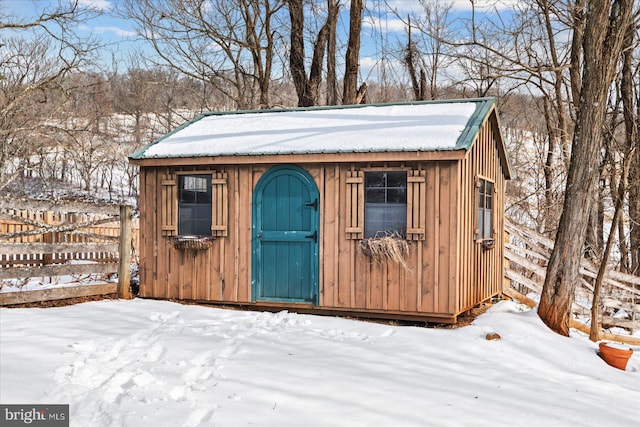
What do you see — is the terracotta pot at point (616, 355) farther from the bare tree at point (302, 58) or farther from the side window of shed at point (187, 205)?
the bare tree at point (302, 58)

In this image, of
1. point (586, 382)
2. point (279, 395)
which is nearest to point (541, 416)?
point (586, 382)

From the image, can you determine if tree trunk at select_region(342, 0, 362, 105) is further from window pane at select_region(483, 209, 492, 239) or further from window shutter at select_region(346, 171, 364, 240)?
window shutter at select_region(346, 171, 364, 240)

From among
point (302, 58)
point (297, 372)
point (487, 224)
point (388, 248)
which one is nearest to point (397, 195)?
point (388, 248)

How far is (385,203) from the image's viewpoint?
7422 millimetres

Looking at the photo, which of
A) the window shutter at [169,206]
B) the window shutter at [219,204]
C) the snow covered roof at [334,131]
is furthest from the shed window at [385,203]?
the window shutter at [169,206]

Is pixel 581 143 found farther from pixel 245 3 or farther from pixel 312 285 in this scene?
pixel 245 3

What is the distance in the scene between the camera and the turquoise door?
778 cm

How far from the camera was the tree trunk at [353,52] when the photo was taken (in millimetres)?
14586

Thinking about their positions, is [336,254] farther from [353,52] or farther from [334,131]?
[353,52]

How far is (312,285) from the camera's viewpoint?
25.5 ft

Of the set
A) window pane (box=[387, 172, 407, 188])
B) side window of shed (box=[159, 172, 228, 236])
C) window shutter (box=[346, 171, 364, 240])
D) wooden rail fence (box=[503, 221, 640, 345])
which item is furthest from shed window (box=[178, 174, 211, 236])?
wooden rail fence (box=[503, 221, 640, 345])

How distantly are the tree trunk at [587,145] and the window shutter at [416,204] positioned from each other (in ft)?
6.73

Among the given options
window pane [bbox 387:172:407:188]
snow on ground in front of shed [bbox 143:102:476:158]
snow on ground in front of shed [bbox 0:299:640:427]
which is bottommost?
snow on ground in front of shed [bbox 0:299:640:427]

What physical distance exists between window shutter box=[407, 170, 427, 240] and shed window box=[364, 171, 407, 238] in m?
0.10
